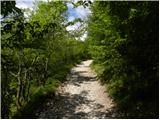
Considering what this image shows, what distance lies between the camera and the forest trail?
519 inches

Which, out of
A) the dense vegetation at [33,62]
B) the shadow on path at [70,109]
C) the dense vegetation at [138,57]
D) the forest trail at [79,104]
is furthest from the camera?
the dense vegetation at [33,62]

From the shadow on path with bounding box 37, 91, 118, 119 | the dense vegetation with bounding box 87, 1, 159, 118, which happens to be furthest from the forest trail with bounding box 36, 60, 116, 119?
the dense vegetation with bounding box 87, 1, 159, 118

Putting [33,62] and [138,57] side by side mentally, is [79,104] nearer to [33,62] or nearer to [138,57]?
[138,57]

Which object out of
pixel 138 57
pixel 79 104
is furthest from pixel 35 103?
pixel 138 57

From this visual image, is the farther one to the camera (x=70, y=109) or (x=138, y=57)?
(x=70, y=109)

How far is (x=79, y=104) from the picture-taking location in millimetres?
14898


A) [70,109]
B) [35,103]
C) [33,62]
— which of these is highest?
[33,62]

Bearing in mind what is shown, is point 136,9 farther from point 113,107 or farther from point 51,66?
point 51,66

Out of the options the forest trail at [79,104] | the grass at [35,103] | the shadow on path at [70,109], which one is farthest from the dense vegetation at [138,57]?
the grass at [35,103]

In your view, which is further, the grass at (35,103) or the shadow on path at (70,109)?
the grass at (35,103)

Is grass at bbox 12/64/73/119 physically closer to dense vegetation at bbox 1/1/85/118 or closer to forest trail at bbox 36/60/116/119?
dense vegetation at bbox 1/1/85/118

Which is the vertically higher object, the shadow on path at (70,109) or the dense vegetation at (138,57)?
the dense vegetation at (138,57)

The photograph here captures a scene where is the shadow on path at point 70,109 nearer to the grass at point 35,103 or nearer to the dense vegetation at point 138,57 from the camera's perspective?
the grass at point 35,103

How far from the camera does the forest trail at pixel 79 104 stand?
1318cm
